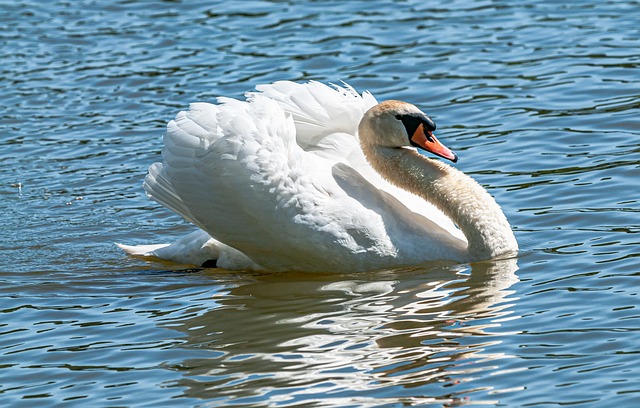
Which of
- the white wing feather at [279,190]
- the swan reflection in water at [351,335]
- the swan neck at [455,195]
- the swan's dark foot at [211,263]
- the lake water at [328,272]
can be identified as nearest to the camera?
the swan reflection in water at [351,335]

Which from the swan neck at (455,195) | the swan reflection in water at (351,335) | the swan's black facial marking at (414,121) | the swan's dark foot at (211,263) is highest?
the swan's black facial marking at (414,121)

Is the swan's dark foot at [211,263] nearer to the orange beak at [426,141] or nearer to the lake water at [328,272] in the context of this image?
the lake water at [328,272]

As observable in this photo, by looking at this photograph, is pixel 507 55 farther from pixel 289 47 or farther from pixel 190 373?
pixel 190 373

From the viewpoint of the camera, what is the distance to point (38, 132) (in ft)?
46.3

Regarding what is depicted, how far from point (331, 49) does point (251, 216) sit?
23.4 ft

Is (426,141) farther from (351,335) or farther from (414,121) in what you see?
Answer: (351,335)

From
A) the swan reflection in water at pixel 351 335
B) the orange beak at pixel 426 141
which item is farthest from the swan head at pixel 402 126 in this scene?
the swan reflection in water at pixel 351 335

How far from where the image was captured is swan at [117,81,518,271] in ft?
30.5

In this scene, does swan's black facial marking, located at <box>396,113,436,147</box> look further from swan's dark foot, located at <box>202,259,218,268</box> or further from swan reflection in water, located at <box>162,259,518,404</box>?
swan's dark foot, located at <box>202,259,218,268</box>

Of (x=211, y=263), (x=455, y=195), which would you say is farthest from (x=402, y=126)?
(x=211, y=263)

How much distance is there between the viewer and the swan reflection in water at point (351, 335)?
733 centimetres

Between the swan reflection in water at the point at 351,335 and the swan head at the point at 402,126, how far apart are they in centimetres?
90

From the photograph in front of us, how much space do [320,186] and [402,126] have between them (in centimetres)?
78

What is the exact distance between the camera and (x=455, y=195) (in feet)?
32.0
